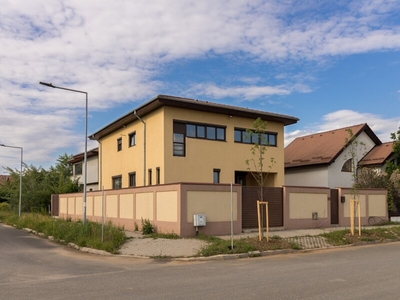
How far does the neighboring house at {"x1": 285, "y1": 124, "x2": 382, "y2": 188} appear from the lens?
93.6 ft

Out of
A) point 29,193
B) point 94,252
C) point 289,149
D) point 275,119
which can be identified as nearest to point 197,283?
point 94,252

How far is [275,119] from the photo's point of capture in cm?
2494

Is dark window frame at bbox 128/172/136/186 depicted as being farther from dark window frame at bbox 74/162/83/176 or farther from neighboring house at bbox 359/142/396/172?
dark window frame at bbox 74/162/83/176

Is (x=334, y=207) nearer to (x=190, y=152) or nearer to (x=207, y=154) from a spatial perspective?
(x=207, y=154)

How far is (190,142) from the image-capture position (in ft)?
72.5

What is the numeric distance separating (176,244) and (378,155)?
70.9 ft

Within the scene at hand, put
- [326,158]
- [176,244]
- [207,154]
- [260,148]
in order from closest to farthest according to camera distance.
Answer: [176,244] < [260,148] < [207,154] < [326,158]

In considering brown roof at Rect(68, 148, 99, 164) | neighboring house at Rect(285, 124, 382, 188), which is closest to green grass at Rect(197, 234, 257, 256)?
neighboring house at Rect(285, 124, 382, 188)

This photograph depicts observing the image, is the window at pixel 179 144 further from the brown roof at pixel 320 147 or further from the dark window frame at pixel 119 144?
the brown roof at pixel 320 147

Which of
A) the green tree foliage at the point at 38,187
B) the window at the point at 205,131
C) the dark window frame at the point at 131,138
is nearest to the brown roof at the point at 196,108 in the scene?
the dark window frame at the point at 131,138

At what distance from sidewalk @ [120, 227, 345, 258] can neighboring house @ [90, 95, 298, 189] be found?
5.44m

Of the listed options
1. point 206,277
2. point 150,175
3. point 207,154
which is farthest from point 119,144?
point 206,277

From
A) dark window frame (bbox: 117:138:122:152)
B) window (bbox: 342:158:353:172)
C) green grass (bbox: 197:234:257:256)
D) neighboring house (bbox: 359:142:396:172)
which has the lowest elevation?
green grass (bbox: 197:234:257:256)

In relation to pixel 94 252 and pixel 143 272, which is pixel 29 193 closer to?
pixel 94 252
